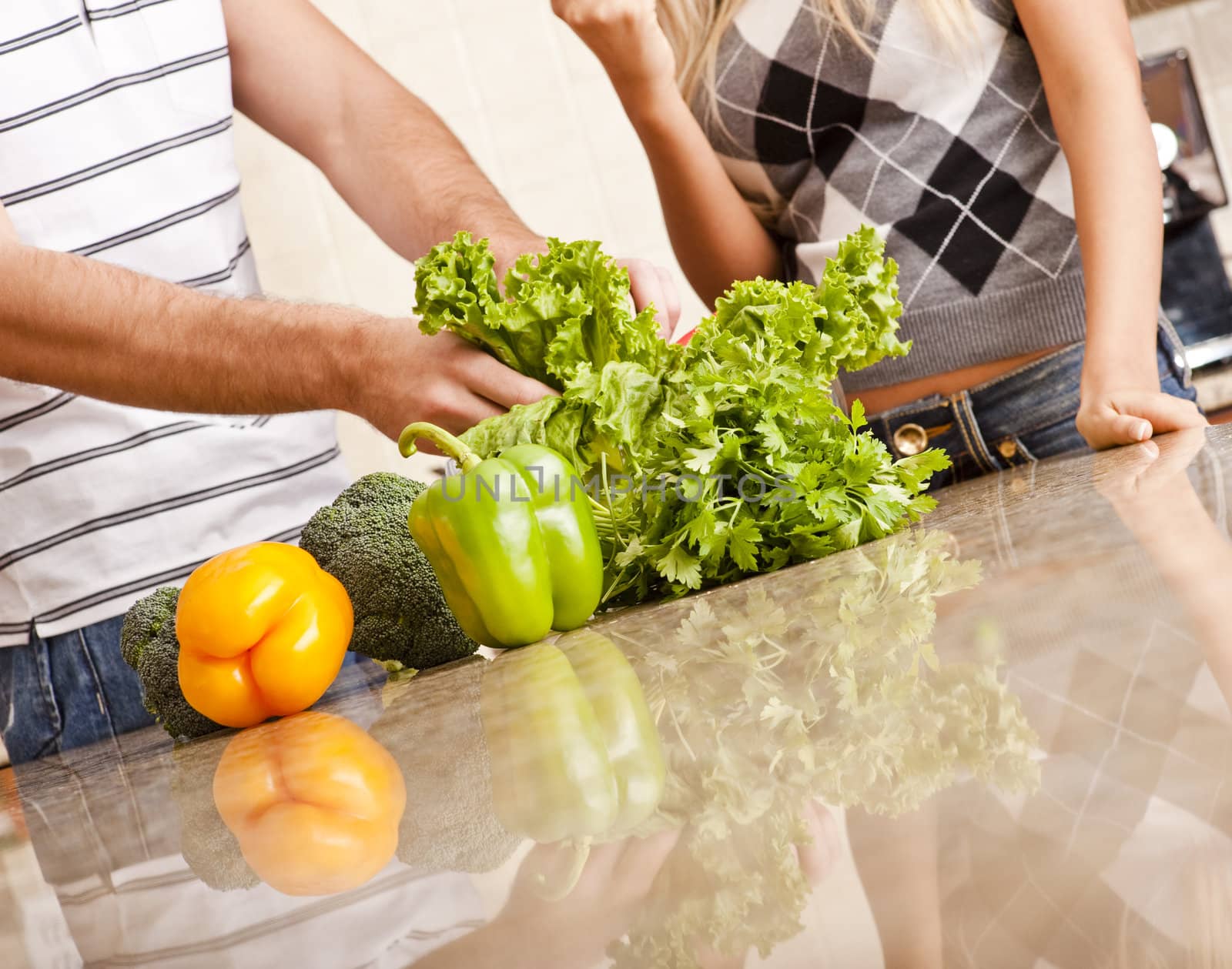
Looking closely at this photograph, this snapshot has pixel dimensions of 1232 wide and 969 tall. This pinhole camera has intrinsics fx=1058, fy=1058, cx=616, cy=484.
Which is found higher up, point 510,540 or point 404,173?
point 404,173

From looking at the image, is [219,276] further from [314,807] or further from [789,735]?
[789,735]

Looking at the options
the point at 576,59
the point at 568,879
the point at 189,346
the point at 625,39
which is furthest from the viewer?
the point at 576,59

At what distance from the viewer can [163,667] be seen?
80 centimetres

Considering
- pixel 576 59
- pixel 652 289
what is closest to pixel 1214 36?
pixel 576 59

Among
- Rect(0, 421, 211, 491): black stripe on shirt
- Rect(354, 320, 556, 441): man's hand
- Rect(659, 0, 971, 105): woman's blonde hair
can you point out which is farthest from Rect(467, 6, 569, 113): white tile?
Rect(354, 320, 556, 441): man's hand

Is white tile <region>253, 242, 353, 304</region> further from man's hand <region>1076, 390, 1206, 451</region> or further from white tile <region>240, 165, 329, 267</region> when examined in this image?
man's hand <region>1076, 390, 1206, 451</region>

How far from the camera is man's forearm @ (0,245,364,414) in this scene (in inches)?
36.4

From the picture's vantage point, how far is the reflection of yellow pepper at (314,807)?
0.30 meters

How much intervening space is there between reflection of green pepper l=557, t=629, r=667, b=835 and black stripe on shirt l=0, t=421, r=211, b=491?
741mm

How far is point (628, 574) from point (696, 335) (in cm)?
20

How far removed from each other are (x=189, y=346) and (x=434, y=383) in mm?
260

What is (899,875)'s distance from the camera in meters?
0.18

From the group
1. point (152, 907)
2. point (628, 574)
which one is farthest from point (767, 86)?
point (152, 907)

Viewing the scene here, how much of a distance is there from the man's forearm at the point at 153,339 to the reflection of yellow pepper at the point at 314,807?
0.41m
